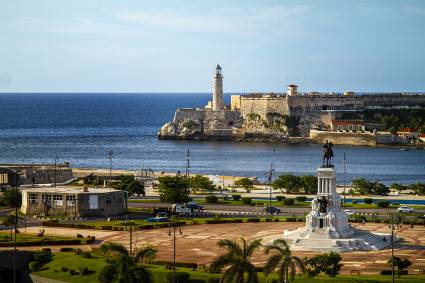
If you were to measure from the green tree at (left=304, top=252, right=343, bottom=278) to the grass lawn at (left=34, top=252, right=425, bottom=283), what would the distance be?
0.42 meters

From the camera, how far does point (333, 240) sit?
Answer: 65.8 meters

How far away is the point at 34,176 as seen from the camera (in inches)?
4065

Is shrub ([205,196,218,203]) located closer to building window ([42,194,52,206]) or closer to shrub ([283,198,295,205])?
shrub ([283,198,295,205])

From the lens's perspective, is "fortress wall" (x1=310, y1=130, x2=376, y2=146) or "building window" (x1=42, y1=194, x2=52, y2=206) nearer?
"building window" (x1=42, y1=194, x2=52, y2=206)

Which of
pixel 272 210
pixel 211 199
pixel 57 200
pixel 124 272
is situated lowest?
pixel 124 272

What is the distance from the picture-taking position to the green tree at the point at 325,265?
54625mm

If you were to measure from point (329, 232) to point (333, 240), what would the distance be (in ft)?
3.46

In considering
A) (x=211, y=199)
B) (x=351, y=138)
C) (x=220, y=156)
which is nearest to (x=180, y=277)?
(x=211, y=199)

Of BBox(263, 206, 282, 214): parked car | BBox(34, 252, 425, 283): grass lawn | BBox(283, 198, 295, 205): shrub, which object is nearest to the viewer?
BBox(34, 252, 425, 283): grass lawn

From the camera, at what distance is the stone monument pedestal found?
214 feet

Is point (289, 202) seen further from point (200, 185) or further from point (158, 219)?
point (158, 219)

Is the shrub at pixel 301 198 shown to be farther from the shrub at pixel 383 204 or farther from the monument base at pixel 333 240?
the monument base at pixel 333 240

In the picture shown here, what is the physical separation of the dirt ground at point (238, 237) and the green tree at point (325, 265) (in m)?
2.11

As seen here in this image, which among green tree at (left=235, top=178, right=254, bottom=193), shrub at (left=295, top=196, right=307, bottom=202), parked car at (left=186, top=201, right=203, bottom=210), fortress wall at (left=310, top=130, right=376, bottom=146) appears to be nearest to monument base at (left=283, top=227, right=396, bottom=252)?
parked car at (left=186, top=201, right=203, bottom=210)
